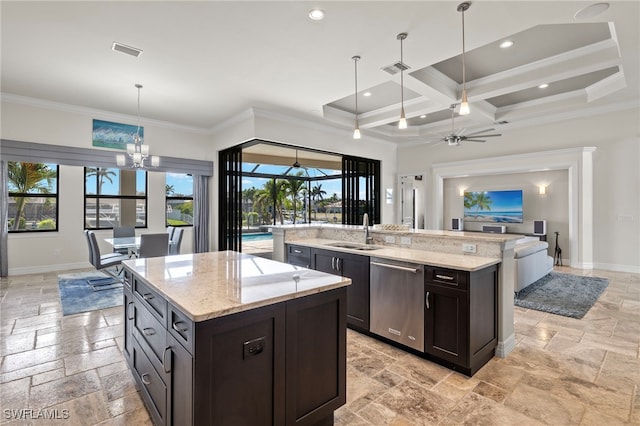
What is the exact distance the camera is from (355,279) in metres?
3.21

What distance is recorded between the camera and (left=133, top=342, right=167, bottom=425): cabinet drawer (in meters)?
1.64

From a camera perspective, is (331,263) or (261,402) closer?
(261,402)

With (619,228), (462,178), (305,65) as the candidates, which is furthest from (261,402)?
(462,178)

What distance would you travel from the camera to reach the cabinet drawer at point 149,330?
1.65 metres

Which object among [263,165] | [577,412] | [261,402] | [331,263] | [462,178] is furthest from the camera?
[263,165]

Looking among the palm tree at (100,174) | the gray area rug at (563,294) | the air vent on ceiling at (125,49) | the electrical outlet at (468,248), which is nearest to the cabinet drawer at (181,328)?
the electrical outlet at (468,248)

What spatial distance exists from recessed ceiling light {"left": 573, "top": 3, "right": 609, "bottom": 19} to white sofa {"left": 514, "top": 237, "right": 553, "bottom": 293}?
9.17 ft

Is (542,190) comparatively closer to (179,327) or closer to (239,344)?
(239,344)

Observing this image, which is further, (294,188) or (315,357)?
(294,188)

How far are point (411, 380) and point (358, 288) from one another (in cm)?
100

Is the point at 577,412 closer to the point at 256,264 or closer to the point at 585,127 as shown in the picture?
the point at 256,264

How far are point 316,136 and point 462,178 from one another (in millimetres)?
4440

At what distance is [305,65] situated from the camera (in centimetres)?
399

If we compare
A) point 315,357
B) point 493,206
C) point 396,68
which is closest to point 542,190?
point 493,206
